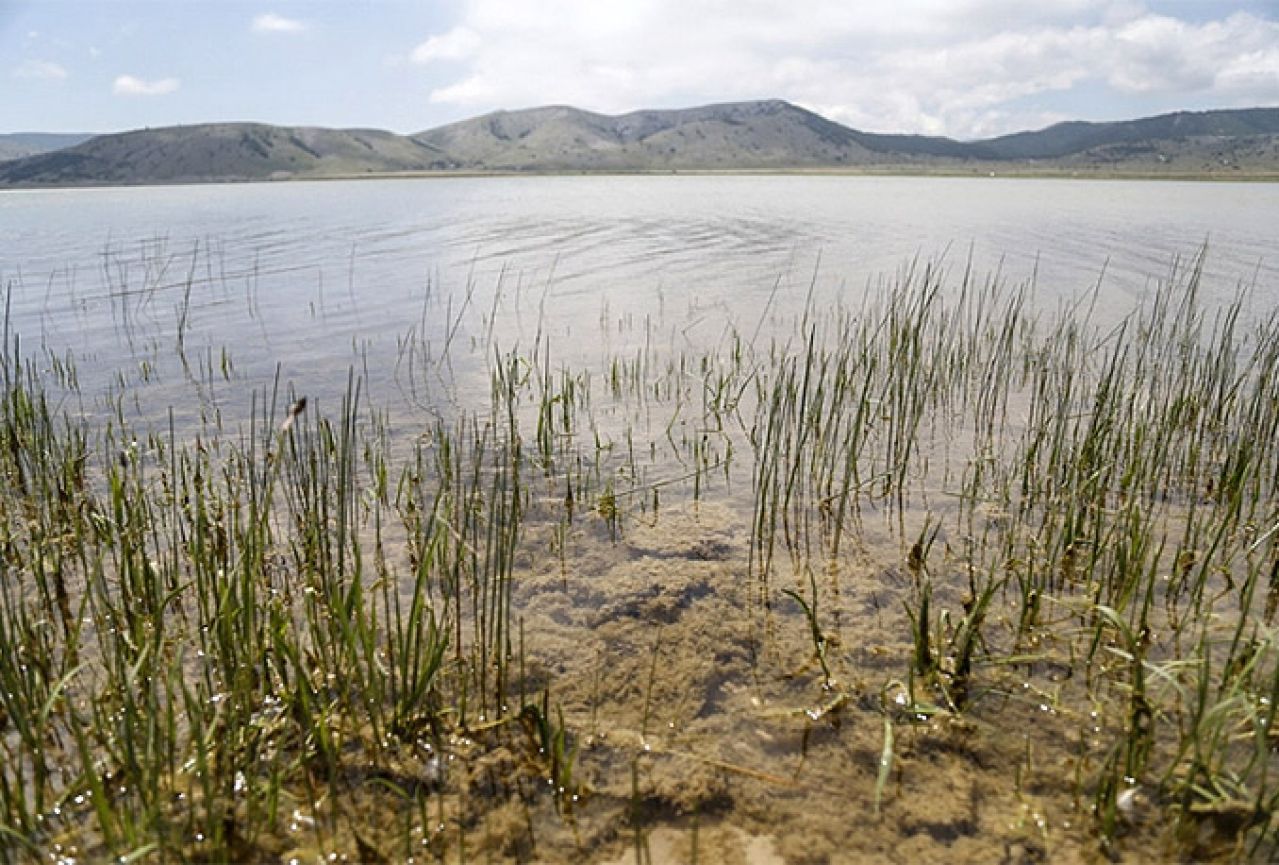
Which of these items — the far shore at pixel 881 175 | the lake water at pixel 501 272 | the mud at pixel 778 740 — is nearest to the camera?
the mud at pixel 778 740

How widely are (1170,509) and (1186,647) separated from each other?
2270 mm

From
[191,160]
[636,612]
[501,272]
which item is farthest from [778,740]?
[191,160]

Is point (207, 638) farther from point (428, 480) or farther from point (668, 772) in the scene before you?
point (428, 480)

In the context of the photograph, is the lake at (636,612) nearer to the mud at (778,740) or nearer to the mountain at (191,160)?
the mud at (778,740)

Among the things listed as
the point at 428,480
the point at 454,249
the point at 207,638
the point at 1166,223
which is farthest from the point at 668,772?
the point at 1166,223

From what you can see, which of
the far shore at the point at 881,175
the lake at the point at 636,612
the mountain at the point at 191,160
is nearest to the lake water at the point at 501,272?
the lake at the point at 636,612

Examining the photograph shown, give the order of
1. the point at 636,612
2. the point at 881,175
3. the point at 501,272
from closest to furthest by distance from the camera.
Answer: the point at 636,612 < the point at 501,272 < the point at 881,175

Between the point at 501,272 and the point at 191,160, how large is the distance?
177 metres

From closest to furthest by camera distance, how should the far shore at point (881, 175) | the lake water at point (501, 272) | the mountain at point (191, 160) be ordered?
1. the lake water at point (501, 272)
2. the far shore at point (881, 175)
3. the mountain at point (191, 160)

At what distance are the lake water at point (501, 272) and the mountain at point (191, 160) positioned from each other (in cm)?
12820

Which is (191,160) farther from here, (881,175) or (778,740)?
(778,740)

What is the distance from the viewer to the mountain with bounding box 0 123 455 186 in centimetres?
14012

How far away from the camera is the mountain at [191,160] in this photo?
460ft

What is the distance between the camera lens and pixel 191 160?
16038cm
